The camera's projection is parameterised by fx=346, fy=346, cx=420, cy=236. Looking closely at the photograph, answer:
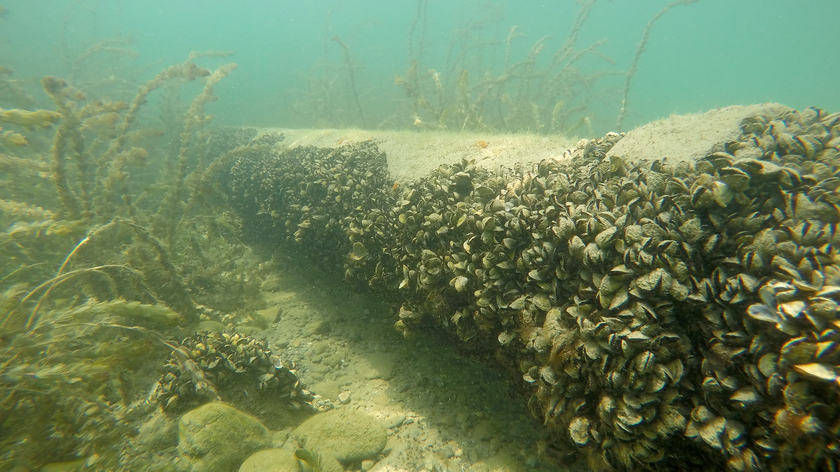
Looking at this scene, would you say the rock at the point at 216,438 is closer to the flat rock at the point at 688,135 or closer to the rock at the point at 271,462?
the rock at the point at 271,462

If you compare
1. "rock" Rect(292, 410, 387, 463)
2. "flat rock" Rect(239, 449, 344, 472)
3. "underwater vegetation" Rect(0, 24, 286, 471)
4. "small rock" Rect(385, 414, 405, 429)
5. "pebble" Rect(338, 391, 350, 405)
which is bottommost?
"pebble" Rect(338, 391, 350, 405)

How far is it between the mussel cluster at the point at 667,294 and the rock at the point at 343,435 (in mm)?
1117

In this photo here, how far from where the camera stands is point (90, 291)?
3709 mm

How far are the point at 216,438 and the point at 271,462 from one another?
485 millimetres

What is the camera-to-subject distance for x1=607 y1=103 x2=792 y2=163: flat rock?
8.89ft

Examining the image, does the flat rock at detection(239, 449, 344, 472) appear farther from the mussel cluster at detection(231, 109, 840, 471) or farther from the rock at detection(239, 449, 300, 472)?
the mussel cluster at detection(231, 109, 840, 471)

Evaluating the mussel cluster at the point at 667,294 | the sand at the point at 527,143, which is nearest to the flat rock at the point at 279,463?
the mussel cluster at the point at 667,294

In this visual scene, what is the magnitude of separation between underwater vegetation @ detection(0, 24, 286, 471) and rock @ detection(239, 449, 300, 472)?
92 cm

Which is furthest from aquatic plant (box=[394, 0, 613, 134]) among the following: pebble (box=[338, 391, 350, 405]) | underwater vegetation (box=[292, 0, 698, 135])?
pebble (box=[338, 391, 350, 405])

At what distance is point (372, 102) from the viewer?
17188mm

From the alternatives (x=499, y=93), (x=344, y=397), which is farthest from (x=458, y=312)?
(x=499, y=93)

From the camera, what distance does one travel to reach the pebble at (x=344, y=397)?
3463 millimetres

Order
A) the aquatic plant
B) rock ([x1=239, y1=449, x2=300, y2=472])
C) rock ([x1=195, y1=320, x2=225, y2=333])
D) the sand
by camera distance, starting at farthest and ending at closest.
Result: the aquatic plant → rock ([x1=195, y1=320, x2=225, y2=333]) → the sand → rock ([x1=239, y1=449, x2=300, y2=472])

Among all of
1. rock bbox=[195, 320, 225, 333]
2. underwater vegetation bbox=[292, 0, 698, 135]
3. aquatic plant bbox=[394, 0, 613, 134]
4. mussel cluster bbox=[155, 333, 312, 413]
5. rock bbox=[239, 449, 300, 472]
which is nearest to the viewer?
rock bbox=[239, 449, 300, 472]
